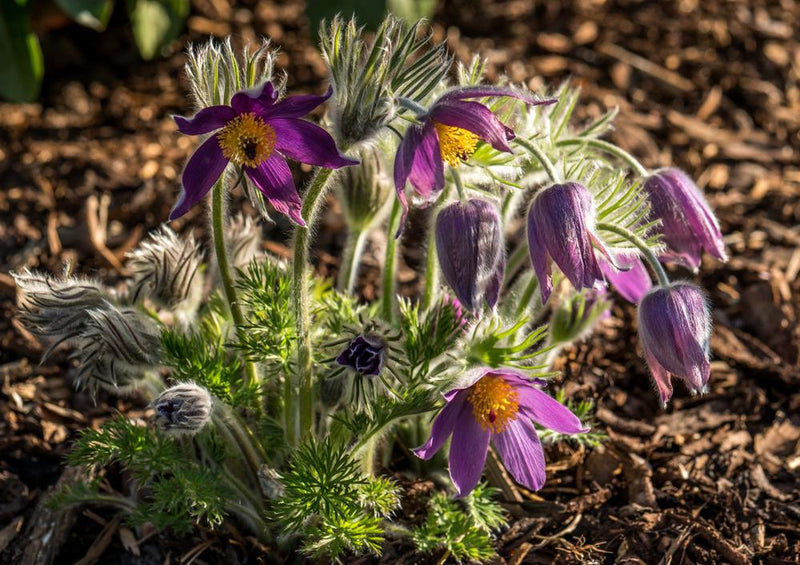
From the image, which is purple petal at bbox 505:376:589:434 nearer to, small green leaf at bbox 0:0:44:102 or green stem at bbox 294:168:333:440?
green stem at bbox 294:168:333:440

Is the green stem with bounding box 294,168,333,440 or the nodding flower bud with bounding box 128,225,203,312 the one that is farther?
the nodding flower bud with bounding box 128,225,203,312

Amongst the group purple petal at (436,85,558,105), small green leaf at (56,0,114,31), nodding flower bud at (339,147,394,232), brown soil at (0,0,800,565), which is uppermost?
purple petal at (436,85,558,105)

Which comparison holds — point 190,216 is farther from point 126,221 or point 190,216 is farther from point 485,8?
point 485,8

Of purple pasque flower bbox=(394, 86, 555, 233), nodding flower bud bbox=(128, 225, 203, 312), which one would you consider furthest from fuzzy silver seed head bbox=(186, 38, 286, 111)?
nodding flower bud bbox=(128, 225, 203, 312)

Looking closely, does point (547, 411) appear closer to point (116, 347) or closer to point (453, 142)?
point (453, 142)

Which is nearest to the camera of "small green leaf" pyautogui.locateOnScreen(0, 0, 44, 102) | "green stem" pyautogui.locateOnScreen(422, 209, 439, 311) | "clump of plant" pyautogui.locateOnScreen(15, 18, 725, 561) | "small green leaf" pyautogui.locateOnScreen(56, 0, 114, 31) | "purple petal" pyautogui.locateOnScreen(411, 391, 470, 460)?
"clump of plant" pyautogui.locateOnScreen(15, 18, 725, 561)

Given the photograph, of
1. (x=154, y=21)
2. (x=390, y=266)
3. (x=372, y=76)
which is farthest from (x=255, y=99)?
(x=154, y=21)

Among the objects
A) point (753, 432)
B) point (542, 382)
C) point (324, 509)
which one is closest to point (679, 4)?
point (753, 432)

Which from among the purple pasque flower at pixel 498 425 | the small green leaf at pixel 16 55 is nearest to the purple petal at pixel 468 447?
the purple pasque flower at pixel 498 425
